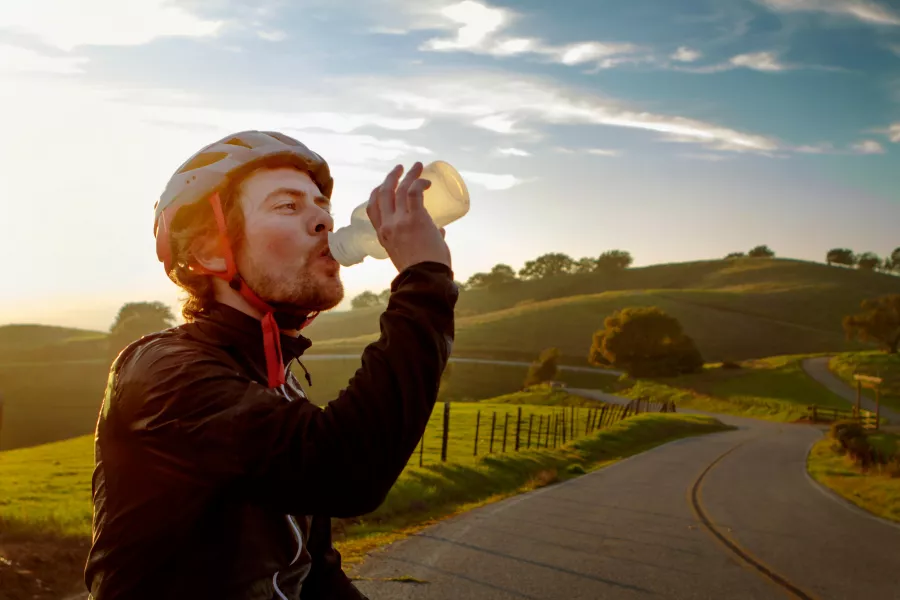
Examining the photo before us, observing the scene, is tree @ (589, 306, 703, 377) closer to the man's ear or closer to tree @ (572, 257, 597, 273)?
the man's ear

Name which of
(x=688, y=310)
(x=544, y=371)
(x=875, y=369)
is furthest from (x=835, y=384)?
(x=688, y=310)

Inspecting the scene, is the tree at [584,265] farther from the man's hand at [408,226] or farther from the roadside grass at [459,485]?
the man's hand at [408,226]

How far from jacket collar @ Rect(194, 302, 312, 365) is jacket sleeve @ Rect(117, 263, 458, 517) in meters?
0.21

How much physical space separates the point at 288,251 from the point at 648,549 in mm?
8644

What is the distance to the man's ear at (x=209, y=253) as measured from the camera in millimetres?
1905

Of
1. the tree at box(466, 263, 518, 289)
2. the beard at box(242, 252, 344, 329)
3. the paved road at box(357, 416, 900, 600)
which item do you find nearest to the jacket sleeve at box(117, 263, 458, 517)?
the beard at box(242, 252, 344, 329)

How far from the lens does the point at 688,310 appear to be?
118 metres

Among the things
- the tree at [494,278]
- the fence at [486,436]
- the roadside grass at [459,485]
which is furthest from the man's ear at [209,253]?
the tree at [494,278]

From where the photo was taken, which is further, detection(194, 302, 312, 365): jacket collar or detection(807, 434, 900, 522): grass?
detection(807, 434, 900, 522): grass

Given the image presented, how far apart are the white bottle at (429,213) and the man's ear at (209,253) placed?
0.26 m

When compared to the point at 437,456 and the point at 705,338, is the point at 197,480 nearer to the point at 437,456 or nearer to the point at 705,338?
the point at 437,456

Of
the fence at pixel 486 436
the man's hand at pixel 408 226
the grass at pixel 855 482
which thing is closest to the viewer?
the man's hand at pixel 408 226

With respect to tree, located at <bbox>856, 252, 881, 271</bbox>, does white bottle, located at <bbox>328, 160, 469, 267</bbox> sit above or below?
below

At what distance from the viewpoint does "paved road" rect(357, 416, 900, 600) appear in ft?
25.2
